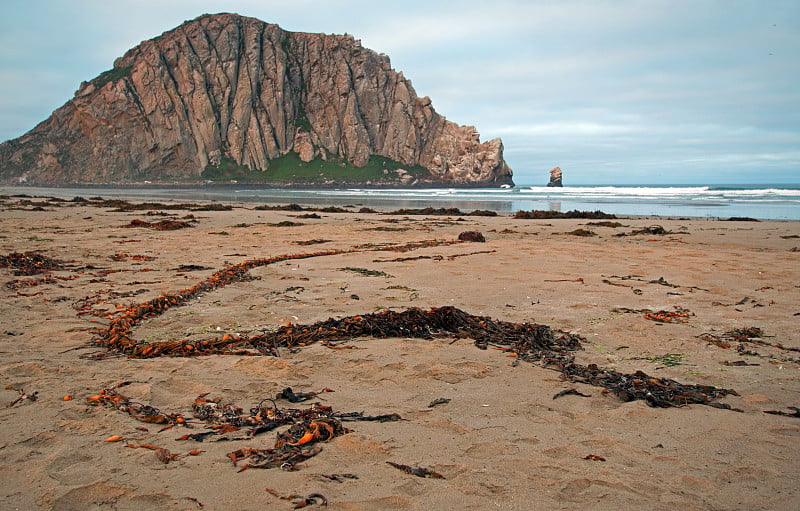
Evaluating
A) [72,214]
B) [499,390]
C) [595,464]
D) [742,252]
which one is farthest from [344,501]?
[72,214]

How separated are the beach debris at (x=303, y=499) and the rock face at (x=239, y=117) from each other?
9969 centimetres

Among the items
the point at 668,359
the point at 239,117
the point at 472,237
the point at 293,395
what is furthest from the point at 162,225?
the point at 239,117

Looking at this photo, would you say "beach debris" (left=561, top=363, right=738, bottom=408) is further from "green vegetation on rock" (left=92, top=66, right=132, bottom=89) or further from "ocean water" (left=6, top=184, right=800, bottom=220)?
"green vegetation on rock" (left=92, top=66, right=132, bottom=89)

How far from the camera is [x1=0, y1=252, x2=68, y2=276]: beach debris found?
25.0ft

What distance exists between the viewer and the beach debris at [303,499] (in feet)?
7.27

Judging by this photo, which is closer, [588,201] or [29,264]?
[29,264]

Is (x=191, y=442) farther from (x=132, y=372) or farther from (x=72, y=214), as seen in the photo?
(x=72, y=214)

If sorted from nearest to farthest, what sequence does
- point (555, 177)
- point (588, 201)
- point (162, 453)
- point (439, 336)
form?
point (162, 453), point (439, 336), point (588, 201), point (555, 177)

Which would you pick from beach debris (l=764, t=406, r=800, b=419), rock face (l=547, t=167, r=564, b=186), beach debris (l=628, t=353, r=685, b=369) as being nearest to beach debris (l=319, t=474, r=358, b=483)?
beach debris (l=764, t=406, r=800, b=419)

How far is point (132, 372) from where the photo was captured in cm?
378

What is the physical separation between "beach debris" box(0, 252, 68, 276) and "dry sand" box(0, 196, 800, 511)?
233mm

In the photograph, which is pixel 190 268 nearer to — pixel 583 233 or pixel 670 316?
pixel 670 316

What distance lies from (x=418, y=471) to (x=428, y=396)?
1.04 m

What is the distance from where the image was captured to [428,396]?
11.6 feet
